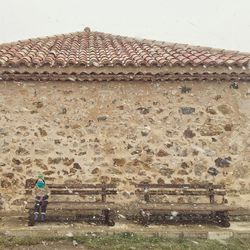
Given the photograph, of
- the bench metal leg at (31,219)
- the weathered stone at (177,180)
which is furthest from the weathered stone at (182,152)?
the bench metal leg at (31,219)

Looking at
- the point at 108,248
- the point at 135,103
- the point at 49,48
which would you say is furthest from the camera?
the point at 49,48

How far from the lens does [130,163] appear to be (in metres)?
9.55

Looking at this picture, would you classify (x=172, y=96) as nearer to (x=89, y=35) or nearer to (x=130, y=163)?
(x=130, y=163)

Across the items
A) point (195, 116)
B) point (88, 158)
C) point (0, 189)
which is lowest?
point (0, 189)

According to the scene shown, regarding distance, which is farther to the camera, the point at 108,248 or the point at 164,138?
the point at 164,138

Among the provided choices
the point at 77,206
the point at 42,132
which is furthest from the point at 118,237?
the point at 42,132

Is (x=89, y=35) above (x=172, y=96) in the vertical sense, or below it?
above

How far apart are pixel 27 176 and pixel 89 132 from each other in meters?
1.60

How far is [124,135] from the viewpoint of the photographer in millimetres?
9656

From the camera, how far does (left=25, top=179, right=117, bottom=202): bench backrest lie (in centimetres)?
889

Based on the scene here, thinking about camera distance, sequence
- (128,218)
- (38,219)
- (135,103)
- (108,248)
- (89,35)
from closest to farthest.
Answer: (108,248) → (38,219) → (128,218) → (135,103) → (89,35)

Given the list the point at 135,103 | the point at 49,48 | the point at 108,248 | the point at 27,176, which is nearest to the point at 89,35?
the point at 49,48

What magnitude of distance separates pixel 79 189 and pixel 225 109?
12.0ft

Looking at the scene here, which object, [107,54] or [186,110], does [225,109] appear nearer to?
[186,110]
